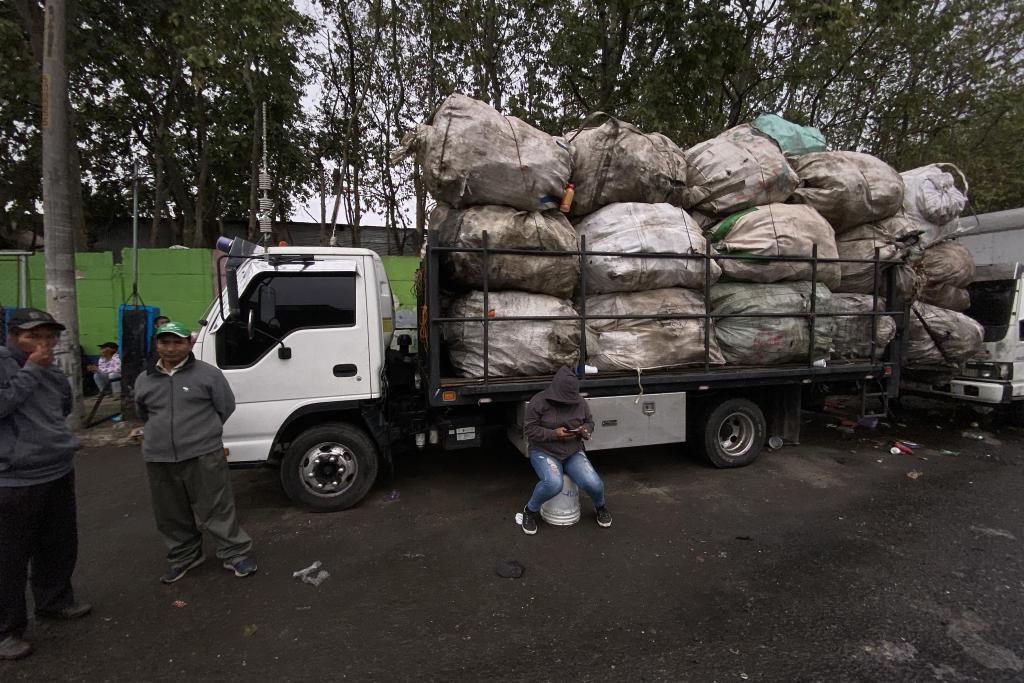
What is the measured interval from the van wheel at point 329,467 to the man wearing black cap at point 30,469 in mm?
1413

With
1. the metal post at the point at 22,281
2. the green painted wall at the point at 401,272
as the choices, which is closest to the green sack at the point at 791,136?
the green painted wall at the point at 401,272

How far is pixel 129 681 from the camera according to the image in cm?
230

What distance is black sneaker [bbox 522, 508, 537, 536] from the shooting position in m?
3.66

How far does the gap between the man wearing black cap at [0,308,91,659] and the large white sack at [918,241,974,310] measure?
23.9 feet

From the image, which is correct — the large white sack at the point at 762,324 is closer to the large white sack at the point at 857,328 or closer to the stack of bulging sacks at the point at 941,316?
the large white sack at the point at 857,328

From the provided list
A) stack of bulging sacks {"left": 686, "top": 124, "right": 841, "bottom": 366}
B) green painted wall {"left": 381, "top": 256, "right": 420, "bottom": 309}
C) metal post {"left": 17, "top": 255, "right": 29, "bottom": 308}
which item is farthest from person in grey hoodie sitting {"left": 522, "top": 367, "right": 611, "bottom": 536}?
metal post {"left": 17, "top": 255, "right": 29, "bottom": 308}

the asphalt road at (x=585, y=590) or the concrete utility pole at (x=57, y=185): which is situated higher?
the concrete utility pole at (x=57, y=185)

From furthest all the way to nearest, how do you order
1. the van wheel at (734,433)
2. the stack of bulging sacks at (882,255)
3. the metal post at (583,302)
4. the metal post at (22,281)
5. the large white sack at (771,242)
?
1. the metal post at (22,281)
2. the stack of bulging sacks at (882,255)
3. the van wheel at (734,433)
4. the large white sack at (771,242)
5. the metal post at (583,302)

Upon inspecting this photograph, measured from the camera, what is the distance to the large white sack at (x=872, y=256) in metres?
5.12

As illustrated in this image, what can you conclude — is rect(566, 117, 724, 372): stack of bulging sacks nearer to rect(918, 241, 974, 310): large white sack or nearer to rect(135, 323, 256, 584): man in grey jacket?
rect(135, 323, 256, 584): man in grey jacket

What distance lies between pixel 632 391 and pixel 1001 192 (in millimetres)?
15184

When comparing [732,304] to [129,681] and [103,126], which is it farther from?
[103,126]

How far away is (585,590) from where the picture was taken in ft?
9.75

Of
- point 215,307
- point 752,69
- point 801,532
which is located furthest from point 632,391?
point 752,69
